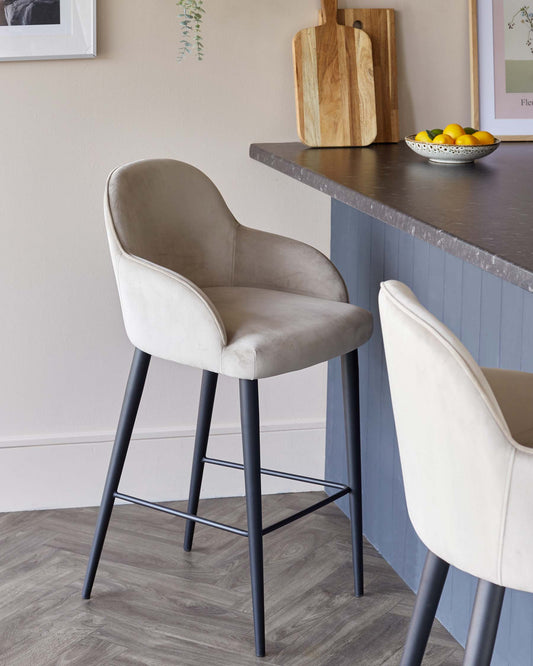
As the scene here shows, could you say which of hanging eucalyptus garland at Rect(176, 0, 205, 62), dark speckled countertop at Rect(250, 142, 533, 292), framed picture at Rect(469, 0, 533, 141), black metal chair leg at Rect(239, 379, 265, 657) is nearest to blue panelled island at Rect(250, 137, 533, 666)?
dark speckled countertop at Rect(250, 142, 533, 292)

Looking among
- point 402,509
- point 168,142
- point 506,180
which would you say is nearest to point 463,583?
point 402,509

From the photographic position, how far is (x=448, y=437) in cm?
111

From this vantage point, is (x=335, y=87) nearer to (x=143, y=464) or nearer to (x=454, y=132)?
(x=454, y=132)

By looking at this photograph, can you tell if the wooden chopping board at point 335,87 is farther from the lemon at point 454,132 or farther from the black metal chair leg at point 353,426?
the black metal chair leg at point 353,426

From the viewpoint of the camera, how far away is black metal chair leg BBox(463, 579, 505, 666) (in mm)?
1164

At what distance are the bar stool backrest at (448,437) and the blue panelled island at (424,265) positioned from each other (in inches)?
6.8

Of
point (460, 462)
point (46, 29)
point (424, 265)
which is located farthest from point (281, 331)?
point (46, 29)

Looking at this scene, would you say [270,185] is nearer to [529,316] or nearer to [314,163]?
[314,163]

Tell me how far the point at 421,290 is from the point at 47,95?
3.98 feet

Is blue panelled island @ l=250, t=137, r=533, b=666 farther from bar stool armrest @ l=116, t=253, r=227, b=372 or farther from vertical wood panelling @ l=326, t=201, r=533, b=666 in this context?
bar stool armrest @ l=116, t=253, r=227, b=372

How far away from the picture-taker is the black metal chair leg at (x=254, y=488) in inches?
78.4

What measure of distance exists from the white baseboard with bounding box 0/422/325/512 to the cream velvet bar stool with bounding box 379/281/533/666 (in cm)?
171

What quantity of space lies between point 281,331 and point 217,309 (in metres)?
0.22

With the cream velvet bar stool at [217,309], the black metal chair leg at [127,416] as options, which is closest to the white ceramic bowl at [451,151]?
the cream velvet bar stool at [217,309]
